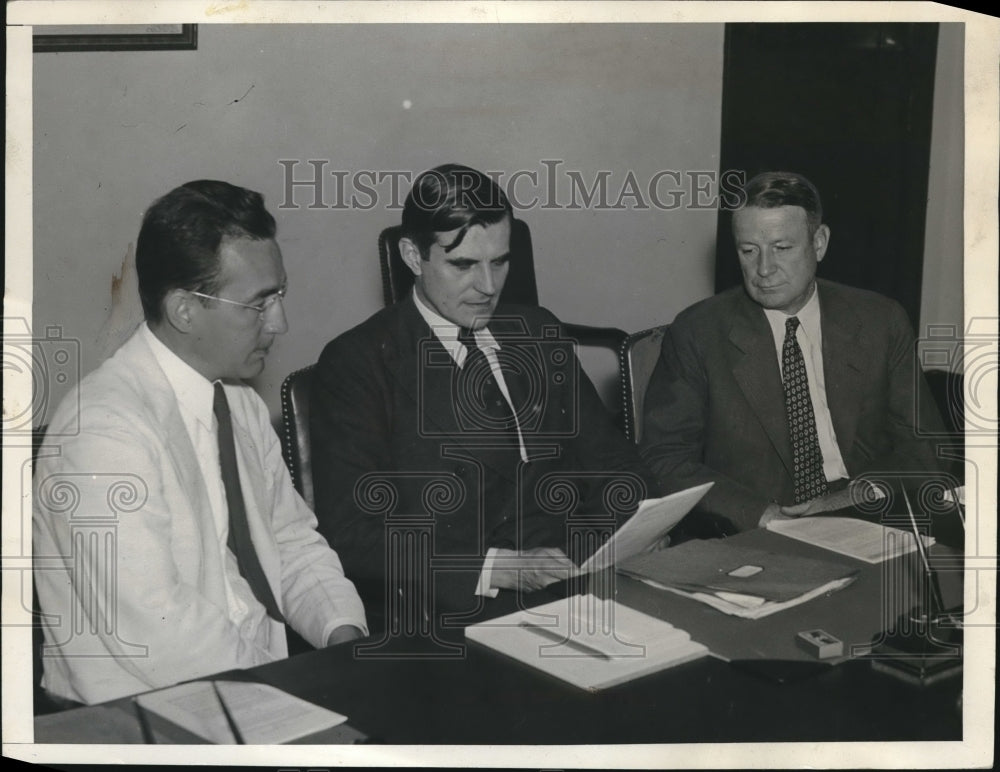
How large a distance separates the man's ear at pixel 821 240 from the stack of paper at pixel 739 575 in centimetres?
72

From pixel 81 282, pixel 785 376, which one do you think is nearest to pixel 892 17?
pixel 785 376

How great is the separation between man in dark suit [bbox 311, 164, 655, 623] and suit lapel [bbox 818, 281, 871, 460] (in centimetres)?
57

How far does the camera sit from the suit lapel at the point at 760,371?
9.03 ft

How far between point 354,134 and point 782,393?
3.81ft

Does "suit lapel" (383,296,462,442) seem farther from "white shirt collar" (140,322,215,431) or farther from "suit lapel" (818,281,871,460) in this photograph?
"suit lapel" (818,281,871,460)

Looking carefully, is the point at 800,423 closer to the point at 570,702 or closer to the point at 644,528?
the point at 644,528

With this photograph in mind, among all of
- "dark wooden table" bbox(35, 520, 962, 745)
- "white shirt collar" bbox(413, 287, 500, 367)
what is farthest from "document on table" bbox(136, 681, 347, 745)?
"white shirt collar" bbox(413, 287, 500, 367)

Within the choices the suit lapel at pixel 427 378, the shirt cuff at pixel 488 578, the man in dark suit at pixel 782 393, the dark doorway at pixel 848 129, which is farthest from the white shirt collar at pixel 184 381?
the dark doorway at pixel 848 129

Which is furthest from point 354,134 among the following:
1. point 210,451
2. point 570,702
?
point 570,702

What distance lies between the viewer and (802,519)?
272cm

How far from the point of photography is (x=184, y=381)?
2.36 metres

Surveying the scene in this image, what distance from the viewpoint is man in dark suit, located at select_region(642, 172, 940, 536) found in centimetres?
273

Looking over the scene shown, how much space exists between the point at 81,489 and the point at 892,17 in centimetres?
204

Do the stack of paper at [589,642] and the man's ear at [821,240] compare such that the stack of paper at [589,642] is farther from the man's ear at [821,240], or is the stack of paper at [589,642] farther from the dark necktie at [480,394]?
the man's ear at [821,240]
